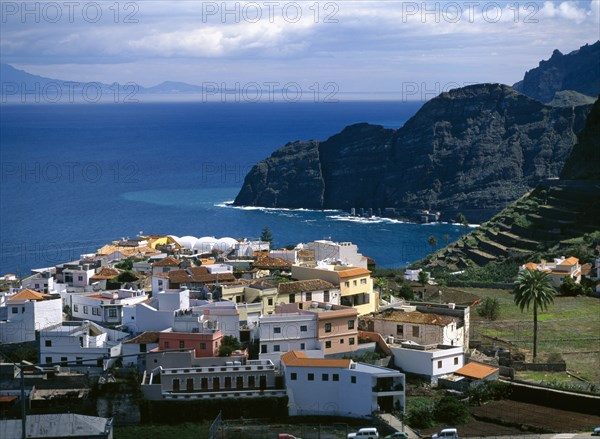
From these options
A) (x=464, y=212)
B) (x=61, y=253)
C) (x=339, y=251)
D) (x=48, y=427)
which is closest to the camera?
(x=48, y=427)

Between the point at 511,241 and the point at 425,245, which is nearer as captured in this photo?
the point at 511,241

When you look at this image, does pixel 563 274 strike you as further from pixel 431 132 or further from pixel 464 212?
pixel 431 132

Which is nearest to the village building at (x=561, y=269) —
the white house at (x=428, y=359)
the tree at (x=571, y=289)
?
the tree at (x=571, y=289)

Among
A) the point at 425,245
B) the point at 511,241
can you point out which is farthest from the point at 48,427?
the point at 425,245

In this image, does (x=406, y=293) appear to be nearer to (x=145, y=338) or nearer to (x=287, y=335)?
(x=287, y=335)

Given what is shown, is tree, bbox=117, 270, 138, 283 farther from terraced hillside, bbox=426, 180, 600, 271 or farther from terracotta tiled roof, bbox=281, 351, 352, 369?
terraced hillside, bbox=426, 180, 600, 271

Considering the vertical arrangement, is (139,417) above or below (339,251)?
below

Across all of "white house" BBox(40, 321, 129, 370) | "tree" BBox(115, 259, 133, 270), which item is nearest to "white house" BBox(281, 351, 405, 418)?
"white house" BBox(40, 321, 129, 370)
